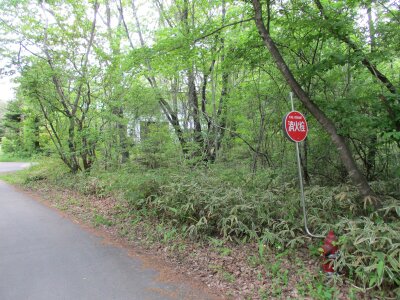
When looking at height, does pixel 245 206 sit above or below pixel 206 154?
below

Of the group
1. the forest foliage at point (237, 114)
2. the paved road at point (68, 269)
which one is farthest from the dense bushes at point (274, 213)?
the paved road at point (68, 269)

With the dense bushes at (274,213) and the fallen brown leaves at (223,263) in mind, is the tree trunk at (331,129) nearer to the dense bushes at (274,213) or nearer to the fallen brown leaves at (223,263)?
the dense bushes at (274,213)

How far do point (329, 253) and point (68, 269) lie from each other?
12.9 feet

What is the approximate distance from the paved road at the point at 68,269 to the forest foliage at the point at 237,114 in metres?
1.56

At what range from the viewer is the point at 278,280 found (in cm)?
381

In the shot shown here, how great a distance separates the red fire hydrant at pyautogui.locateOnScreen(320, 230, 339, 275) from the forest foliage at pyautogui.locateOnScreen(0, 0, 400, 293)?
6.3 inches

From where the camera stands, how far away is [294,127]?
4.61m

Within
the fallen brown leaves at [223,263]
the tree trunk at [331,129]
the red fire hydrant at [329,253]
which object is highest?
the tree trunk at [331,129]

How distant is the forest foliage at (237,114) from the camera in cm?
507

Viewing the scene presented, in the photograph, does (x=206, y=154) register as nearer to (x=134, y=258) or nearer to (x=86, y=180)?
(x=86, y=180)

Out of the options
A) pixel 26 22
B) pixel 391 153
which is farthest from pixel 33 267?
pixel 26 22

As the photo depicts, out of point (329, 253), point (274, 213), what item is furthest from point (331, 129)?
point (329, 253)

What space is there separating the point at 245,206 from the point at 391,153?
13.6 ft

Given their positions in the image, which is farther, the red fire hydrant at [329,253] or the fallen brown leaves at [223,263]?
the red fire hydrant at [329,253]
